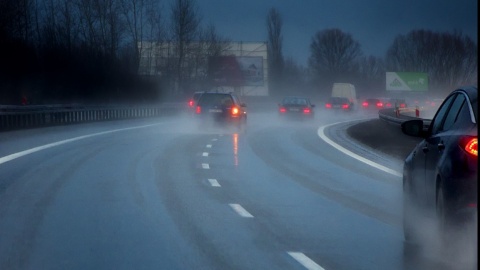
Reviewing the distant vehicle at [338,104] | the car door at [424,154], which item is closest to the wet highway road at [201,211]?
the car door at [424,154]

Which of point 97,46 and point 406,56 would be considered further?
point 406,56

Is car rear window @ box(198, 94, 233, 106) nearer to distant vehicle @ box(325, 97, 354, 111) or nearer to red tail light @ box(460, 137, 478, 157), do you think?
red tail light @ box(460, 137, 478, 157)

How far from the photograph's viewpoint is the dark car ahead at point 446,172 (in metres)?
8.69

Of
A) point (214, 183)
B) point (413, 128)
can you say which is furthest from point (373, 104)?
point (413, 128)

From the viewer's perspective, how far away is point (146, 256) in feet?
32.8

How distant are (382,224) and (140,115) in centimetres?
5417

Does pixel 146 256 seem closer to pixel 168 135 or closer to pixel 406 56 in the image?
pixel 168 135

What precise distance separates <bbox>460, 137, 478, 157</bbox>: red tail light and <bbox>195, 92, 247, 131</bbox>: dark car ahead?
33879mm

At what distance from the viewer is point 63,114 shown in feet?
164

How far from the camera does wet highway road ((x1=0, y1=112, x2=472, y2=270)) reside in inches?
391

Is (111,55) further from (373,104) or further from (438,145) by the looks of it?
(438,145)

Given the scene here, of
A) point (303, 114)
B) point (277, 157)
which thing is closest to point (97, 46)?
point (303, 114)

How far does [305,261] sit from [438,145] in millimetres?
1633

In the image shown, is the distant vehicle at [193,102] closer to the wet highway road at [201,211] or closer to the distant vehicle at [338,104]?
the wet highway road at [201,211]
